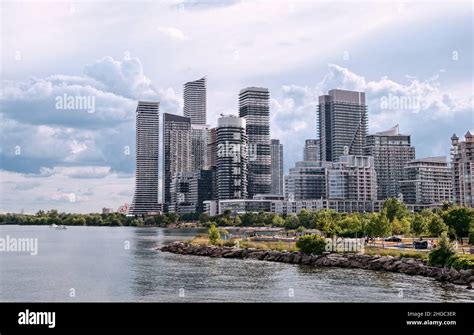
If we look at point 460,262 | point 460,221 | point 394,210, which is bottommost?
point 460,262

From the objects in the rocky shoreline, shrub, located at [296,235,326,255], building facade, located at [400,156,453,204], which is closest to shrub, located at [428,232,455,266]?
the rocky shoreline

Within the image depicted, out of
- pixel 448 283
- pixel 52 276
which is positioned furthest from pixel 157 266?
pixel 448 283

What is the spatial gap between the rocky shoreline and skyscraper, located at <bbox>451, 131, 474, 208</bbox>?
84.8 m

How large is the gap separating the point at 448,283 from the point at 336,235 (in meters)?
24.6

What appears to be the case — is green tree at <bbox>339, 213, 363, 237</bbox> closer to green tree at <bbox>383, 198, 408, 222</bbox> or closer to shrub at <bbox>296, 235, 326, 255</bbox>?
shrub at <bbox>296, 235, 326, 255</bbox>

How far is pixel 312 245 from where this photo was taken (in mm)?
48688

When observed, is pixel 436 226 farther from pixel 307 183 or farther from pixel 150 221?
pixel 150 221

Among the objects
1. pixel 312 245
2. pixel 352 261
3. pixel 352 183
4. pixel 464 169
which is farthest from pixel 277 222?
pixel 352 261

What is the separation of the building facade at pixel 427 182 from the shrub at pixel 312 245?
135m

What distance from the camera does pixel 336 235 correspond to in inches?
2301

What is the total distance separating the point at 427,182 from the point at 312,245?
138 metres

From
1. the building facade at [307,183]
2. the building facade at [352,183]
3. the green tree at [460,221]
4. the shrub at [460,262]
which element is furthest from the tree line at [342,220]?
the building facade at [352,183]

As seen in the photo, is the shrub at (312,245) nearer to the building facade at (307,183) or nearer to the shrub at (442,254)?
the shrub at (442,254)
